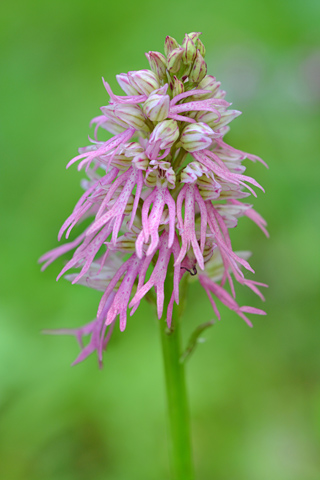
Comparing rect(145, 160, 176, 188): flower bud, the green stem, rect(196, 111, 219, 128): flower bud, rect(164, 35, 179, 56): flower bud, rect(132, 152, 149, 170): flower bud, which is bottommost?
the green stem

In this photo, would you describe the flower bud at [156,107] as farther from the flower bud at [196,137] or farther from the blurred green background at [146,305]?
the blurred green background at [146,305]

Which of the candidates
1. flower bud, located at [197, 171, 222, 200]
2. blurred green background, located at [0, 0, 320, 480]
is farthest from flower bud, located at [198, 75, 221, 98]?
blurred green background, located at [0, 0, 320, 480]

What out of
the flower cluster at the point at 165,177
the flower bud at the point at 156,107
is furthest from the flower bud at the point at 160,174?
the flower bud at the point at 156,107

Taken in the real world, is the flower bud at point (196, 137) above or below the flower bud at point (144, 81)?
below

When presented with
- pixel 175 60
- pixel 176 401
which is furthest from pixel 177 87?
pixel 176 401

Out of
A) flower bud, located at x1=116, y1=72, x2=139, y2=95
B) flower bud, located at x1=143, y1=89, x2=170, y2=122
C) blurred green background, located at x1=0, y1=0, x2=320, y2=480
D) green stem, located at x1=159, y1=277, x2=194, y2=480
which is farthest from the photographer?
blurred green background, located at x1=0, y1=0, x2=320, y2=480

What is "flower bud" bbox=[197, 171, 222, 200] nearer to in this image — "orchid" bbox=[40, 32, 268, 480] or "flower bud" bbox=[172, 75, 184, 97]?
"orchid" bbox=[40, 32, 268, 480]

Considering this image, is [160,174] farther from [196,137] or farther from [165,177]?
[196,137]

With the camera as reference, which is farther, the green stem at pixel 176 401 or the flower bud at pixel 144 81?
the green stem at pixel 176 401
